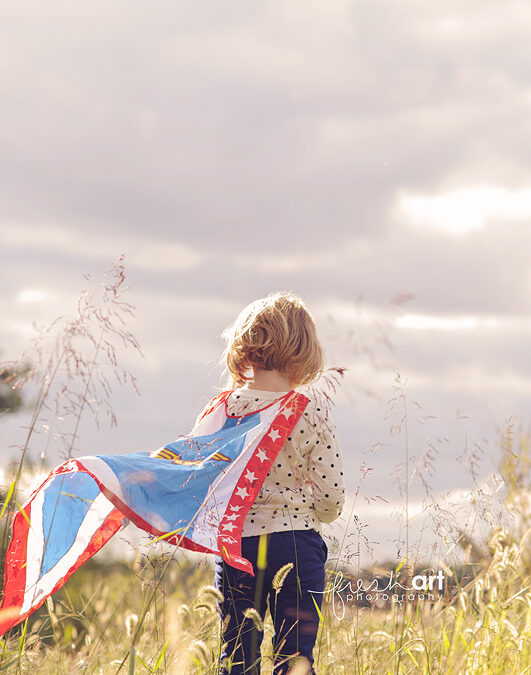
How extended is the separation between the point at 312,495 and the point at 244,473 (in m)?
0.31

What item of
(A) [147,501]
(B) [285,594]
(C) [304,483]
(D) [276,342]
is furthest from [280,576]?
(D) [276,342]

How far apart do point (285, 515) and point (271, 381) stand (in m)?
0.61

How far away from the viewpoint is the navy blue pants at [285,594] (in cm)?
319

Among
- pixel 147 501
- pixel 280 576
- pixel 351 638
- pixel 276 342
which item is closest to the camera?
pixel 280 576

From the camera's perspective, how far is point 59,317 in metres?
2.84

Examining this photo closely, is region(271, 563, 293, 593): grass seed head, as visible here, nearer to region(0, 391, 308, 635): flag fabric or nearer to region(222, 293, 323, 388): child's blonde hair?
region(0, 391, 308, 635): flag fabric

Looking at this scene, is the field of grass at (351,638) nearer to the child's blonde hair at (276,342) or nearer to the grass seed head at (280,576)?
the grass seed head at (280,576)

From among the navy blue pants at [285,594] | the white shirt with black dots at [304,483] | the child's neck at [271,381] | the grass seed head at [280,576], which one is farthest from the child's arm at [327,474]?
the grass seed head at [280,576]

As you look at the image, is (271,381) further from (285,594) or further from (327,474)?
(285,594)

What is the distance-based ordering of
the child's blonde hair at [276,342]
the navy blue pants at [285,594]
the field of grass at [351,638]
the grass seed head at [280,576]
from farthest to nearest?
the child's blonde hair at [276,342], the navy blue pants at [285,594], the field of grass at [351,638], the grass seed head at [280,576]

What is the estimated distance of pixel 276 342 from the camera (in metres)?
3.42

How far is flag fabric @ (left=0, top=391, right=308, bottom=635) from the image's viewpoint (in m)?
3.06

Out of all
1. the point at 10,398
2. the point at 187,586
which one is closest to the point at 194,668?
the point at 187,586

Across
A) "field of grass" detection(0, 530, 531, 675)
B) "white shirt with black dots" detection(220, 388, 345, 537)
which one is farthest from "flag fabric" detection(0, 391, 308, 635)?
"field of grass" detection(0, 530, 531, 675)
